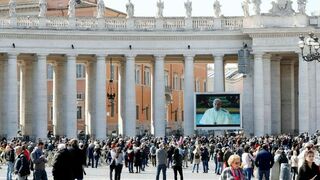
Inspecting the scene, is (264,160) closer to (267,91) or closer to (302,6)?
(267,91)

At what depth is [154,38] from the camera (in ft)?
263

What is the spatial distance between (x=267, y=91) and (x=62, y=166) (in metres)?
51.7

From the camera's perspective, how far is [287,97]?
3359 inches

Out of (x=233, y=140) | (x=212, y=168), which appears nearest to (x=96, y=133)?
(x=233, y=140)

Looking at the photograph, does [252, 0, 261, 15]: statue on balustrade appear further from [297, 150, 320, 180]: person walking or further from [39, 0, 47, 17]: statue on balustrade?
[297, 150, 320, 180]: person walking

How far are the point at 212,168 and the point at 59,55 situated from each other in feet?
83.9

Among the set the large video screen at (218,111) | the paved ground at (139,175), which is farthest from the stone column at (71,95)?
the paved ground at (139,175)

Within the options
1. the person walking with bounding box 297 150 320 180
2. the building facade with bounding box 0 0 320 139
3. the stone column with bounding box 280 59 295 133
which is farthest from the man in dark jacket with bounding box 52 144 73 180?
the stone column with bounding box 280 59 295 133

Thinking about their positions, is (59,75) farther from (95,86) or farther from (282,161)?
(282,161)

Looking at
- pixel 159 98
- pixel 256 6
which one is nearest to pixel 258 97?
pixel 256 6

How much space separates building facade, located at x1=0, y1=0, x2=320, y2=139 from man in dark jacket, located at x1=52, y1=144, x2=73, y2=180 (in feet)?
159

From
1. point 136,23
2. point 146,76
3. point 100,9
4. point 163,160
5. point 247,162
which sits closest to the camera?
point 247,162

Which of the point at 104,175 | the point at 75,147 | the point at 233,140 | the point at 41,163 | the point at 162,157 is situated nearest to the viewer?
the point at 75,147

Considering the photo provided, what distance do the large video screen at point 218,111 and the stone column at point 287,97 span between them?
9138 mm
